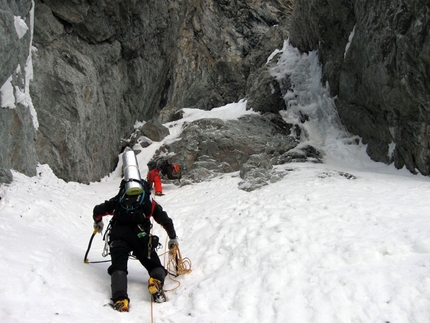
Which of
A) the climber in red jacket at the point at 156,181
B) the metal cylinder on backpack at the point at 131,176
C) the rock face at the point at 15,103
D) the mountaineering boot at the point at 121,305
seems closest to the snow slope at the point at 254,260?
the mountaineering boot at the point at 121,305

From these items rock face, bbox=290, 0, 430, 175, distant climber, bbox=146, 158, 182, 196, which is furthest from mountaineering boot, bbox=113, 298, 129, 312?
rock face, bbox=290, 0, 430, 175

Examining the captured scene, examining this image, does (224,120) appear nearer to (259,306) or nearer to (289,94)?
(289,94)

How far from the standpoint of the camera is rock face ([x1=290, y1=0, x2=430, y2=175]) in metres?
12.9

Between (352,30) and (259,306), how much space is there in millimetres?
16894

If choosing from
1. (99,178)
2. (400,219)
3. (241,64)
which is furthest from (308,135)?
(241,64)

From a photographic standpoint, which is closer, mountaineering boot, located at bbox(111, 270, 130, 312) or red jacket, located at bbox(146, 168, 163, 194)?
mountaineering boot, located at bbox(111, 270, 130, 312)

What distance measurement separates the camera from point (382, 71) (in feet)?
49.1

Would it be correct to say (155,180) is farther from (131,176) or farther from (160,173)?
(131,176)

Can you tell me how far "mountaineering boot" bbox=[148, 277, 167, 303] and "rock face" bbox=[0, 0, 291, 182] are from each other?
652 centimetres

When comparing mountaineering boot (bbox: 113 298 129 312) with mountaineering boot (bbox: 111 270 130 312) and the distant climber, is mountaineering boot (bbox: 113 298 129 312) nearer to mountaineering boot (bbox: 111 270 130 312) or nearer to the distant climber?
mountaineering boot (bbox: 111 270 130 312)

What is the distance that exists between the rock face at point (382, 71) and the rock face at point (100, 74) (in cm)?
1049

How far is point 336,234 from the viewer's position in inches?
281

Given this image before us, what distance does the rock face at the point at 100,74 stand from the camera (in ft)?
47.3

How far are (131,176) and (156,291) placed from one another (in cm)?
202
